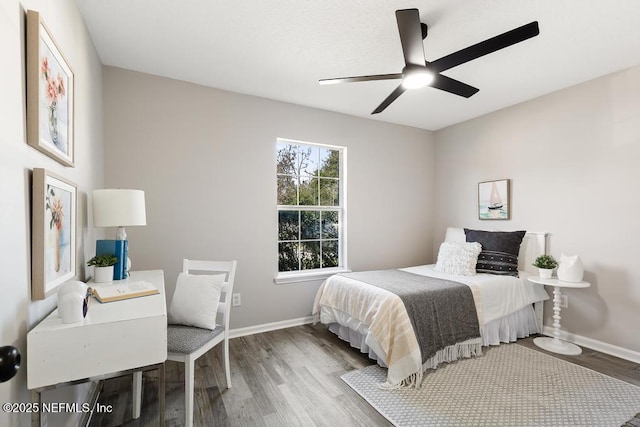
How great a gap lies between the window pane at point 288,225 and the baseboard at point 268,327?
0.95 m

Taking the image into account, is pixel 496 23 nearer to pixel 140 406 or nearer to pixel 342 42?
pixel 342 42

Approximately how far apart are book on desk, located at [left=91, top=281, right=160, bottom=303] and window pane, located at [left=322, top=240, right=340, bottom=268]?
2.33m

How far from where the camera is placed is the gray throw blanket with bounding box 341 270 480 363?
2332 millimetres

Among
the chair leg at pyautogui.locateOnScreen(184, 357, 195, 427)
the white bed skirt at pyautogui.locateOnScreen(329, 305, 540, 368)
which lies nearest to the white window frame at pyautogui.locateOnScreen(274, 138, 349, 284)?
the white bed skirt at pyautogui.locateOnScreen(329, 305, 540, 368)

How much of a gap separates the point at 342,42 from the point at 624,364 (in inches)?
138

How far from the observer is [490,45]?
1713mm

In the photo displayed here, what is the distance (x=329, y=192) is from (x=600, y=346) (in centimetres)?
309

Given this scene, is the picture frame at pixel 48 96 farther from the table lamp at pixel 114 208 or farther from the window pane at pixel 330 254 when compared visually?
the window pane at pixel 330 254

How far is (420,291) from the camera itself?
97.9 inches

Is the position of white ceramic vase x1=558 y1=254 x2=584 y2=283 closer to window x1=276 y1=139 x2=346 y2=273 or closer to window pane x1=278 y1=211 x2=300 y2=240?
window x1=276 y1=139 x2=346 y2=273

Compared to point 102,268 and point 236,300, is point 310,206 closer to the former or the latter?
point 236,300

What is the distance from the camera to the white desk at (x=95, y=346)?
42.0 inches

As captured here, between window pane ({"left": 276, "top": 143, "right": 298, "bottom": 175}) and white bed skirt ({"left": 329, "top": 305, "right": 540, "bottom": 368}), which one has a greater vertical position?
window pane ({"left": 276, "top": 143, "right": 298, "bottom": 175})

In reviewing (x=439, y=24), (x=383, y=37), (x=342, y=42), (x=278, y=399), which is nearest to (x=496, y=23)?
(x=439, y=24)
